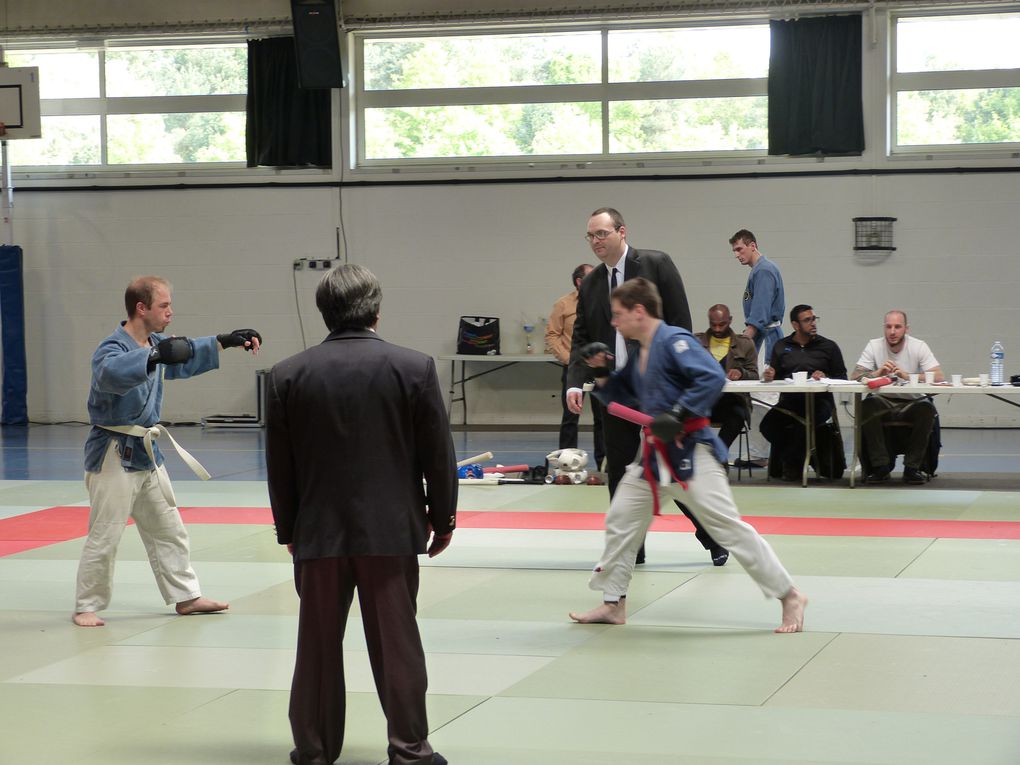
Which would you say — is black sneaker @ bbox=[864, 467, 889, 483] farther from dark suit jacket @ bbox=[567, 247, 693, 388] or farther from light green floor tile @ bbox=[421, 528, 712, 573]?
dark suit jacket @ bbox=[567, 247, 693, 388]

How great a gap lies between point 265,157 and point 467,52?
286cm

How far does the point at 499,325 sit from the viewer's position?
15.4m

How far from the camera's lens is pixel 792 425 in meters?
10.0

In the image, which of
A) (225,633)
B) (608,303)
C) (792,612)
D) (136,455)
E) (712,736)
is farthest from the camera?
(608,303)

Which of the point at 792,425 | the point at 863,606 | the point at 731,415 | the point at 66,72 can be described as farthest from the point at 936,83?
the point at 66,72

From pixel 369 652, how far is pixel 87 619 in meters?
2.46

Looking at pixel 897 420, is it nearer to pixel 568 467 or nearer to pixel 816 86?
pixel 568 467

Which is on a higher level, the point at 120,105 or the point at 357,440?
the point at 120,105

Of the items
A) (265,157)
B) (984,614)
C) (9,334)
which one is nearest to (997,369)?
(984,614)

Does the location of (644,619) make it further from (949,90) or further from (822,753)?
(949,90)

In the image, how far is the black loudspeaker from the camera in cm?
1505

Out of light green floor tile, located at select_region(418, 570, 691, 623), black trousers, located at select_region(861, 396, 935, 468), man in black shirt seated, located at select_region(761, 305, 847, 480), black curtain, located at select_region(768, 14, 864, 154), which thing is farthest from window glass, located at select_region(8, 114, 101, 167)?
light green floor tile, located at select_region(418, 570, 691, 623)

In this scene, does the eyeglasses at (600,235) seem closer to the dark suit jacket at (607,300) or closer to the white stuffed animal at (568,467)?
the dark suit jacket at (607,300)

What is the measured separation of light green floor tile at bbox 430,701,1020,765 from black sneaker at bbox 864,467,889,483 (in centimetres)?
631
